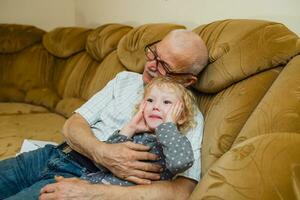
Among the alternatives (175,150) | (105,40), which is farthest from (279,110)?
(105,40)

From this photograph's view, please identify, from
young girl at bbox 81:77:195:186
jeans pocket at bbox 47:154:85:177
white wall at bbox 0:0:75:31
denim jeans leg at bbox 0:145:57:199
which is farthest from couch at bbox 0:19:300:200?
white wall at bbox 0:0:75:31

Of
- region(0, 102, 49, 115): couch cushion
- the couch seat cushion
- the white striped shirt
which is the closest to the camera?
the white striped shirt

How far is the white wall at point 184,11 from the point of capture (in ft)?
4.90

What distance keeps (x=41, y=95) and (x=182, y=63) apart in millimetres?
1688

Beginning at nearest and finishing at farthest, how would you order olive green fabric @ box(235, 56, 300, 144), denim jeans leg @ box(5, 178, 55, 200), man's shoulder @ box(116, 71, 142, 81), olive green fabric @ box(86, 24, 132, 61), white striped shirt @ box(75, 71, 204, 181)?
olive green fabric @ box(235, 56, 300, 144), denim jeans leg @ box(5, 178, 55, 200), white striped shirt @ box(75, 71, 204, 181), man's shoulder @ box(116, 71, 142, 81), olive green fabric @ box(86, 24, 132, 61)

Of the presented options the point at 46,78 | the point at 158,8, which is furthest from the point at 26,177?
the point at 46,78

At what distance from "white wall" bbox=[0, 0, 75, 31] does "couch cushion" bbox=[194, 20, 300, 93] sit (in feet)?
7.48

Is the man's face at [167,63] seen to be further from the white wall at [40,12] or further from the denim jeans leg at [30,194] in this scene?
the white wall at [40,12]

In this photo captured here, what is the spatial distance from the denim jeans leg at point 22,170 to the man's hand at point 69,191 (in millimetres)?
277

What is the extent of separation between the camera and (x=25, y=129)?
7.27 feet

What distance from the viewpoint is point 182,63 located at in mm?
1373

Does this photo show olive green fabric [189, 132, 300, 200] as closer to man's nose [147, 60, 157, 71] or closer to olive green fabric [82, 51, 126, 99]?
man's nose [147, 60, 157, 71]

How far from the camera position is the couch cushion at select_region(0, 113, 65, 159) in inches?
75.7

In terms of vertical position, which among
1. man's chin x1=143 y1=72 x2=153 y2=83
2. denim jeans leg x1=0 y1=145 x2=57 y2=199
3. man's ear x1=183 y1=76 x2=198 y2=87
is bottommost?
denim jeans leg x1=0 y1=145 x2=57 y2=199
